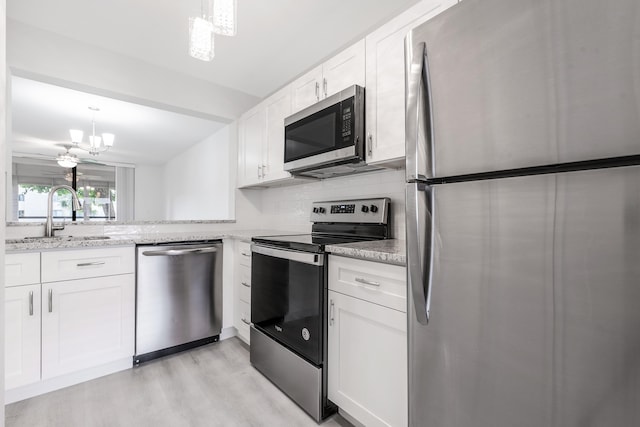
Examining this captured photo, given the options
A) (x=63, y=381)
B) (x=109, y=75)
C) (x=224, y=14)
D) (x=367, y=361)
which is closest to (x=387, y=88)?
(x=224, y=14)

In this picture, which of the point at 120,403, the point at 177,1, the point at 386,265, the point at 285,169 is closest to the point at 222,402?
the point at 120,403

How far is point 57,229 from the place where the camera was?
2174 millimetres

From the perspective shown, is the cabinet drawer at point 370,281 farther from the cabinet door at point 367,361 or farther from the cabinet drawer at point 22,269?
the cabinet drawer at point 22,269

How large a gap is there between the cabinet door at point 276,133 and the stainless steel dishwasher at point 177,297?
2.54 ft

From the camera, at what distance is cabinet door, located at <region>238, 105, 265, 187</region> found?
2658 millimetres

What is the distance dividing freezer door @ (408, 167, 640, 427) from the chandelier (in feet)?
3.76

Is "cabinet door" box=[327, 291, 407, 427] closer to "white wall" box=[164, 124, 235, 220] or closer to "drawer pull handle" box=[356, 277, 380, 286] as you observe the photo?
"drawer pull handle" box=[356, 277, 380, 286]

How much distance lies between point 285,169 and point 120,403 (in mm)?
1773

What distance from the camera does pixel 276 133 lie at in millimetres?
2441

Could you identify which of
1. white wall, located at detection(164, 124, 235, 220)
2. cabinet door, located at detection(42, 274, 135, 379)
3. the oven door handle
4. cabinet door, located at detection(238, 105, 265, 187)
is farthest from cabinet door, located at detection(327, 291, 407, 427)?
white wall, located at detection(164, 124, 235, 220)

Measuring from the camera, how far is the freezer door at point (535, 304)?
23.1 inches

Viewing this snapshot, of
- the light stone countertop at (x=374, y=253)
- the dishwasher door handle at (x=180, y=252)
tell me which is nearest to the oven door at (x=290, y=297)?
the light stone countertop at (x=374, y=253)

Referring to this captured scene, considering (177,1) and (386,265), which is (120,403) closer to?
(386,265)

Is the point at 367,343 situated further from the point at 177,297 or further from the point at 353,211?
the point at 177,297
